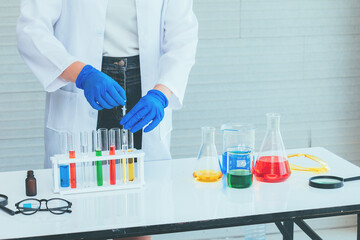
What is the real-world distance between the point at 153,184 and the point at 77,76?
0.50 metres

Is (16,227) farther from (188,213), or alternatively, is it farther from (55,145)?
(55,145)

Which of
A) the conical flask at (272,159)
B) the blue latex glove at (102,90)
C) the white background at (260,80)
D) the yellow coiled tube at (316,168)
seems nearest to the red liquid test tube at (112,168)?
the blue latex glove at (102,90)

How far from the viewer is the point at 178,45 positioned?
6.63ft

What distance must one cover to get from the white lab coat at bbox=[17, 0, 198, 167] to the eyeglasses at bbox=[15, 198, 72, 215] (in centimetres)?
54

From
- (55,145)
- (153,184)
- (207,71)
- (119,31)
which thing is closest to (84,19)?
(119,31)

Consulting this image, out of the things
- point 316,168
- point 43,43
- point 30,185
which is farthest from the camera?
point 43,43

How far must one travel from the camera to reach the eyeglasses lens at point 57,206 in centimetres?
137

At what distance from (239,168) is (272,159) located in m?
0.12

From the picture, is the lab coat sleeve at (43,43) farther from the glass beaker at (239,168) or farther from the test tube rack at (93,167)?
the glass beaker at (239,168)

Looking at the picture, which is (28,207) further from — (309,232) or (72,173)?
(309,232)

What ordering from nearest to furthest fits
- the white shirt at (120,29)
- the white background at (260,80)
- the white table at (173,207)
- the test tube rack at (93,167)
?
the white table at (173,207), the test tube rack at (93,167), the white shirt at (120,29), the white background at (260,80)

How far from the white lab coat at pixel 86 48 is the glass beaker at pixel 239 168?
0.49m

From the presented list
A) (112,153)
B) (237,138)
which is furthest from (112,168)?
(237,138)

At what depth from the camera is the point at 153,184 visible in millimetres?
1602
